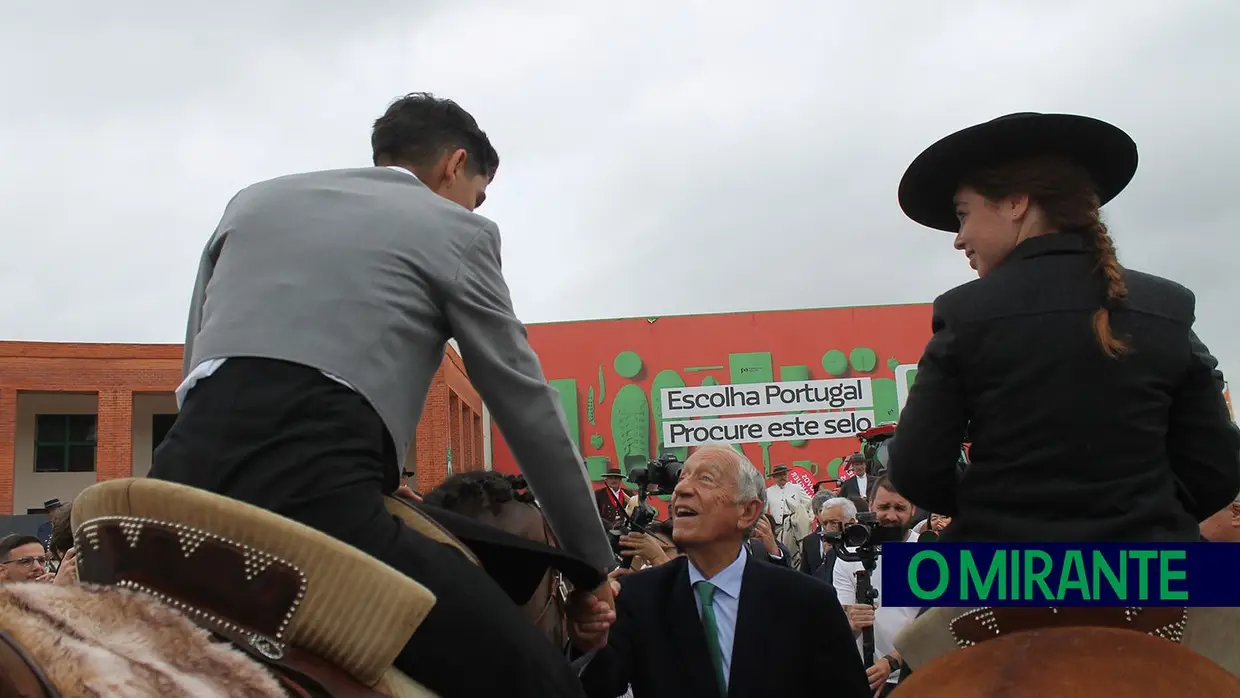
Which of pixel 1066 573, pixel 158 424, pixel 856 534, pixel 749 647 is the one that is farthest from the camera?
pixel 158 424

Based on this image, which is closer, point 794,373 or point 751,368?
point 751,368

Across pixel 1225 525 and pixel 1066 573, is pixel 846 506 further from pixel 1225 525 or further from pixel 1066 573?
pixel 1066 573

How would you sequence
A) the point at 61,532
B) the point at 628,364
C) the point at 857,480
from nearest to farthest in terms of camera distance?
the point at 61,532, the point at 857,480, the point at 628,364

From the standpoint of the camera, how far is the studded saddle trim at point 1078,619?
2.03 m

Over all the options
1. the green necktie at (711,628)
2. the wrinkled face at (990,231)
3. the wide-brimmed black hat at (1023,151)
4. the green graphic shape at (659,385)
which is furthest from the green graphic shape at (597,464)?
the wrinkled face at (990,231)

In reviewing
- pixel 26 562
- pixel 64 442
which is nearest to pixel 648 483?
pixel 26 562

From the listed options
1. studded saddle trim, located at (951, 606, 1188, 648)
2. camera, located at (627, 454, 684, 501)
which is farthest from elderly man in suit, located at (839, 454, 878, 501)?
studded saddle trim, located at (951, 606, 1188, 648)

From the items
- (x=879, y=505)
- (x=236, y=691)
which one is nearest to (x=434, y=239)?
(x=236, y=691)

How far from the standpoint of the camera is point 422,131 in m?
2.36

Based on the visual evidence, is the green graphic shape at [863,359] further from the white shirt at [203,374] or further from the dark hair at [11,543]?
the white shirt at [203,374]

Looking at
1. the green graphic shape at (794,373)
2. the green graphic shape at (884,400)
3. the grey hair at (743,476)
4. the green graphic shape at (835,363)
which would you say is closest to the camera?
the grey hair at (743,476)

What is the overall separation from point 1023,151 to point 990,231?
212 millimetres

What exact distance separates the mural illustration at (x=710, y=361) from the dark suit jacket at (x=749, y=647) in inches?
1006

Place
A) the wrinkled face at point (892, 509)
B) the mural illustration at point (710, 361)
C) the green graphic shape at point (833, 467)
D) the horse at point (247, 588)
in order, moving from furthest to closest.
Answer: the mural illustration at point (710, 361) < the green graphic shape at point (833, 467) < the wrinkled face at point (892, 509) < the horse at point (247, 588)
